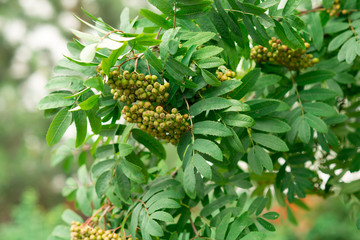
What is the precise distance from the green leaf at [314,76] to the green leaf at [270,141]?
0.23 m

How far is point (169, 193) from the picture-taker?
725 mm

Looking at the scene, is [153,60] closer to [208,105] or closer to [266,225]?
[208,105]

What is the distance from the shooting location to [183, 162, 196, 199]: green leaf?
582 millimetres

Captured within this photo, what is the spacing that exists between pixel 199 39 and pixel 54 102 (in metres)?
0.30

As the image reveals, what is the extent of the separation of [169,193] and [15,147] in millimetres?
7415

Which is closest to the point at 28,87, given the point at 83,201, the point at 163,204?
the point at 83,201

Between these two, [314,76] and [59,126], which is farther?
[314,76]

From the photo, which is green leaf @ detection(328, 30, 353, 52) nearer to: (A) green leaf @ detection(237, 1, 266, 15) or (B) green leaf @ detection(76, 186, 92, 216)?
(A) green leaf @ detection(237, 1, 266, 15)

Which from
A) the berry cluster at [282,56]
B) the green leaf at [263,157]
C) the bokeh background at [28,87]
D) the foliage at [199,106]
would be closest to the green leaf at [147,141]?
the foliage at [199,106]

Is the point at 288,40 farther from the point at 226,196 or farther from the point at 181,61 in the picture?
the point at 226,196

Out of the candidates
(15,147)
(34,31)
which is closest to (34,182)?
(15,147)

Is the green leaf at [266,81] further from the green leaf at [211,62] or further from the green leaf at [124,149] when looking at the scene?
the green leaf at [124,149]

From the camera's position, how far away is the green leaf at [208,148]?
578 millimetres

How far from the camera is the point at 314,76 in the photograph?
84 centimetres
